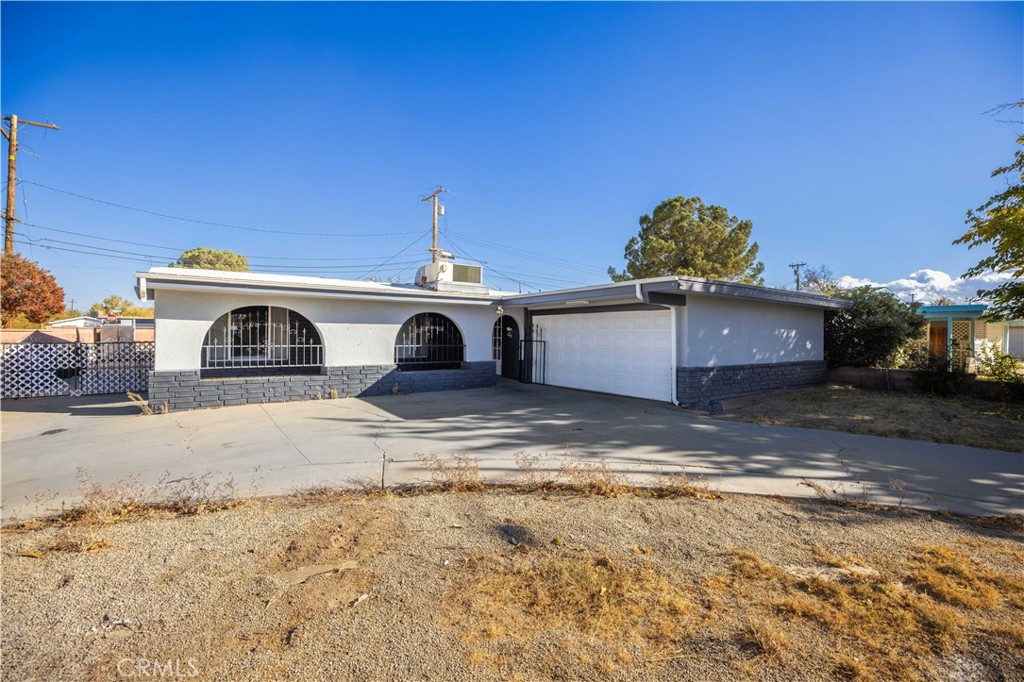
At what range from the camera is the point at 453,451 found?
20.3ft

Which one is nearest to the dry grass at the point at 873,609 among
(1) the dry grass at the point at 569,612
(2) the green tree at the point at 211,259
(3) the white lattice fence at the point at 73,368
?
(1) the dry grass at the point at 569,612

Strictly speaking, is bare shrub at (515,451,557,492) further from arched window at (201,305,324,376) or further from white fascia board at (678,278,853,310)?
arched window at (201,305,324,376)

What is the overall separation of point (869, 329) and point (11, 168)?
96.8 ft

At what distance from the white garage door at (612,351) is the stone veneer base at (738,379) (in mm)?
378

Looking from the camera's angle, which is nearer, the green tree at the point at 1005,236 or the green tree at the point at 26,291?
the green tree at the point at 1005,236

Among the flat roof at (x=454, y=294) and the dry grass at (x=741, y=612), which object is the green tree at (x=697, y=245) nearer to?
the flat roof at (x=454, y=294)

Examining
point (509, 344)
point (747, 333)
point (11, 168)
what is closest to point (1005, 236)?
point (747, 333)

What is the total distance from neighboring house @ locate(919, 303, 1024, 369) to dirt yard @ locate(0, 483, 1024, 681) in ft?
41.9

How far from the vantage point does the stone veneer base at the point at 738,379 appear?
32.6ft

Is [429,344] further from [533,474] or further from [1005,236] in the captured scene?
[1005,236]

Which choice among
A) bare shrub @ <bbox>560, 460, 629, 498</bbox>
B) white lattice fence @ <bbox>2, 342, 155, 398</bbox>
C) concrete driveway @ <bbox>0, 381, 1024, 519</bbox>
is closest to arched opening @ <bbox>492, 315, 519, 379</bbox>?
concrete driveway @ <bbox>0, 381, 1024, 519</bbox>

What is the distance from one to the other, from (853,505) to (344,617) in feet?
14.9

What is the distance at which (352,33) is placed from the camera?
1038 cm

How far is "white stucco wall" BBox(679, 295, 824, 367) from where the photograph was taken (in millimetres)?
10156
